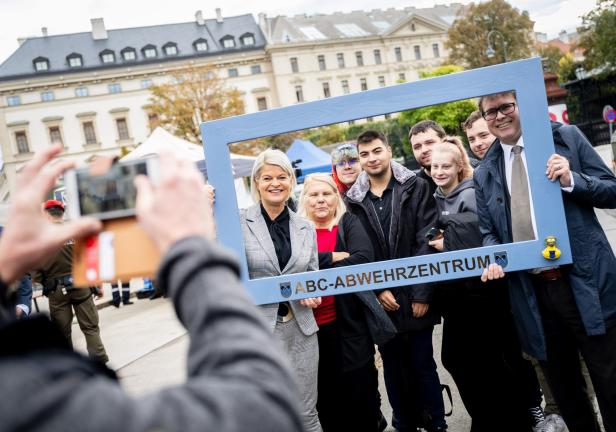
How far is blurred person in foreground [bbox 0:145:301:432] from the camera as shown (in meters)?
0.73

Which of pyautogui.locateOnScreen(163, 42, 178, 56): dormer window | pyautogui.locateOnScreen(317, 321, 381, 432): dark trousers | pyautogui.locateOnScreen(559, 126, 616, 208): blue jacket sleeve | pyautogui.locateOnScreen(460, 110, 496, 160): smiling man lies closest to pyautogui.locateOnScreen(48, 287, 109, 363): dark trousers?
pyautogui.locateOnScreen(317, 321, 381, 432): dark trousers

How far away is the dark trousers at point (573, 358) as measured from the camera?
2.65 m

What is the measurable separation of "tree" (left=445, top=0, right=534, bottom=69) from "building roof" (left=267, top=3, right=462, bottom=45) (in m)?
11.5

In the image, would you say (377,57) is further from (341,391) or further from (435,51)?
(341,391)

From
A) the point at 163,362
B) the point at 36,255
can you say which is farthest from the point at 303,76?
→ the point at 36,255

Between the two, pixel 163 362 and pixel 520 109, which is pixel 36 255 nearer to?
pixel 520 109

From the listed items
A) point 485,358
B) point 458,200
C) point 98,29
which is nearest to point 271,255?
point 458,200

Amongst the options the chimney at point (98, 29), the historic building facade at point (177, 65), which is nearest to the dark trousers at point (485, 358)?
the historic building facade at point (177, 65)

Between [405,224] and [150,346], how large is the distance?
224 inches

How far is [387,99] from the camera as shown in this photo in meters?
2.74

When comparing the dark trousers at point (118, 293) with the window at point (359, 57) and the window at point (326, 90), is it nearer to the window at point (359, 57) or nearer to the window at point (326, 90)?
the window at point (326, 90)

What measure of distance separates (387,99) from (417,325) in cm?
146

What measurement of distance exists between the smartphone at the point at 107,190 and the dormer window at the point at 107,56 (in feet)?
218

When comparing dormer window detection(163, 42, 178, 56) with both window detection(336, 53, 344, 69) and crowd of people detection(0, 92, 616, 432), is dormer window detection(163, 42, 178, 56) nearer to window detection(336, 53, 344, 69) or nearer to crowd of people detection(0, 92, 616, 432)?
window detection(336, 53, 344, 69)
